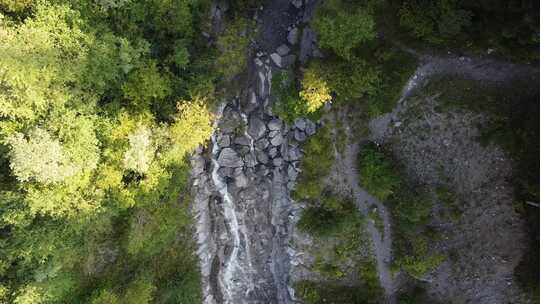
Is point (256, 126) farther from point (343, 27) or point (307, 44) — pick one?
point (343, 27)

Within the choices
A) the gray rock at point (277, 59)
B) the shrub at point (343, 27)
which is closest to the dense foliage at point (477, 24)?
the shrub at point (343, 27)

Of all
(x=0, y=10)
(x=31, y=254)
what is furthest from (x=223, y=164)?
(x=0, y=10)

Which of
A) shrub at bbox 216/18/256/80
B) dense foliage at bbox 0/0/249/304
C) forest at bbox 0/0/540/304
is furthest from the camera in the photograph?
shrub at bbox 216/18/256/80

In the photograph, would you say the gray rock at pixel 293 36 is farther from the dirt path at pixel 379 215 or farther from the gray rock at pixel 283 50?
the dirt path at pixel 379 215

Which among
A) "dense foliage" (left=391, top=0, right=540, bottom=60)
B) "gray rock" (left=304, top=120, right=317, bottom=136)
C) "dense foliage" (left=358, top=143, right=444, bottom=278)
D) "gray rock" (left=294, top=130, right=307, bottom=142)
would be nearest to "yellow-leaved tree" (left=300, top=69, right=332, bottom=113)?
"gray rock" (left=304, top=120, right=317, bottom=136)

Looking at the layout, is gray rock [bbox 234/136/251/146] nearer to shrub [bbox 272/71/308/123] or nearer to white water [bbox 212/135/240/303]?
white water [bbox 212/135/240/303]

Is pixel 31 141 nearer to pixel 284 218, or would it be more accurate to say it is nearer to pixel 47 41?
pixel 47 41
